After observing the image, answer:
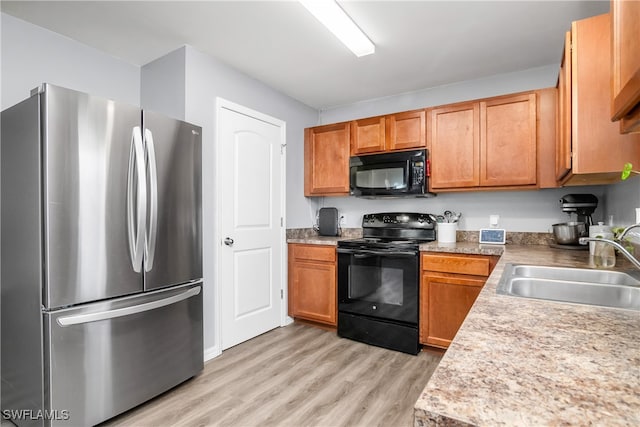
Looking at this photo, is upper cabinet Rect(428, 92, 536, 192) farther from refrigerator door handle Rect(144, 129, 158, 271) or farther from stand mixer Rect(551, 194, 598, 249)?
refrigerator door handle Rect(144, 129, 158, 271)

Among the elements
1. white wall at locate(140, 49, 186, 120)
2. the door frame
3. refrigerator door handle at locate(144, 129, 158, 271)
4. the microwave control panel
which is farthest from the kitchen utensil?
white wall at locate(140, 49, 186, 120)

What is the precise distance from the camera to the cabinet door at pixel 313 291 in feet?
10.4

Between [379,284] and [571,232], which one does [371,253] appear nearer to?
[379,284]

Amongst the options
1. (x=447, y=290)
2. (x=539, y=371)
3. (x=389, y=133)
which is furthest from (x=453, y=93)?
(x=539, y=371)

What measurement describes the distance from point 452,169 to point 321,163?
1.38 m

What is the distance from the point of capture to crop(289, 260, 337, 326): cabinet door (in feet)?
10.4

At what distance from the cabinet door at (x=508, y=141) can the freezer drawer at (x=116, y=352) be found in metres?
2.54

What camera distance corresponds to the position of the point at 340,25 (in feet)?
6.93

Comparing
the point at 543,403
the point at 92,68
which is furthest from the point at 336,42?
the point at 543,403

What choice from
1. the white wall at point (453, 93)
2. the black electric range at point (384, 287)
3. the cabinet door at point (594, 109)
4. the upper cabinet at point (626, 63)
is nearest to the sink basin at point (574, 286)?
the cabinet door at point (594, 109)

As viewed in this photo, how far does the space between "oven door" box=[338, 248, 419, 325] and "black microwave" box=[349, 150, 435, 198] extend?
63 centimetres

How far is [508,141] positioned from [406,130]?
2.85ft

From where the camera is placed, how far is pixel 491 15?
2.08 m

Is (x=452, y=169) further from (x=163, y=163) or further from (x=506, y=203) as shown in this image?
(x=163, y=163)
